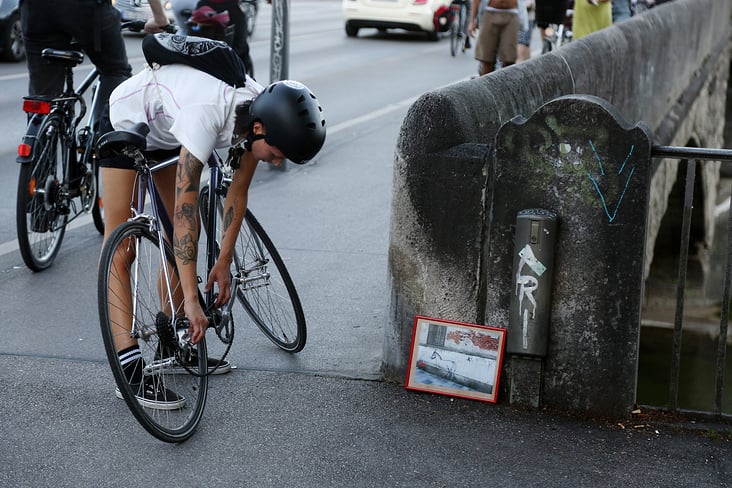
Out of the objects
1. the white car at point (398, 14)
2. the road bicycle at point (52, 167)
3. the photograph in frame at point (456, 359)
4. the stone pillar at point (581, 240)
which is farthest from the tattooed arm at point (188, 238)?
the white car at point (398, 14)

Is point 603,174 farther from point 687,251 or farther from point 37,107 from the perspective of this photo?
point 37,107

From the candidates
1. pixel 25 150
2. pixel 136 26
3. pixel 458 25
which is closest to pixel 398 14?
pixel 458 25

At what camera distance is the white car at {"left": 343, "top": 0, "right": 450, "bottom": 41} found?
23.9m

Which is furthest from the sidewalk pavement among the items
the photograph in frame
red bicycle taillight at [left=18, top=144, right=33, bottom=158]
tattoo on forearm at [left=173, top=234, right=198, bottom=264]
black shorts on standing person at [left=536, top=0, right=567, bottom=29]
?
black shorts on standing person at [left=536, top=0, right=567, bottom=29]

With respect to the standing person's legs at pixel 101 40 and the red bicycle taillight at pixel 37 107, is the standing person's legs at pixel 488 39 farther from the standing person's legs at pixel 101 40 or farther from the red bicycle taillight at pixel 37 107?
the red bicycle taillight at pixel 37 107

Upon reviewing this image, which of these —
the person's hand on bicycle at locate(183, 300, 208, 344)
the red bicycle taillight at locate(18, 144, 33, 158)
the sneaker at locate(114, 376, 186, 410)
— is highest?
the red bicycle taillight at locate(18, 144, 33, 158)

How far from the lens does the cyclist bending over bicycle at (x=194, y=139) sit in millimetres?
3826

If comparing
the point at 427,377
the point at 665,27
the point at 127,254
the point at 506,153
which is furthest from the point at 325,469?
the point at 665,27

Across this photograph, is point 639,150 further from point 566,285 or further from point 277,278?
point 277,278

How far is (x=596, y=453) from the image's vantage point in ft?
13.1

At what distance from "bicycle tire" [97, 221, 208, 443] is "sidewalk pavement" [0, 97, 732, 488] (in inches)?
3.9

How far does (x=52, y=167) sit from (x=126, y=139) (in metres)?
2.42

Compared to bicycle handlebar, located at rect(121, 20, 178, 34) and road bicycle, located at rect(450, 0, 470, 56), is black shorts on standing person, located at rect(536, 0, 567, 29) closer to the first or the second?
road bicycle, located at rect(450, 0, 470, 56)

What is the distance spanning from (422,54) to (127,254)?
18.1 metres
